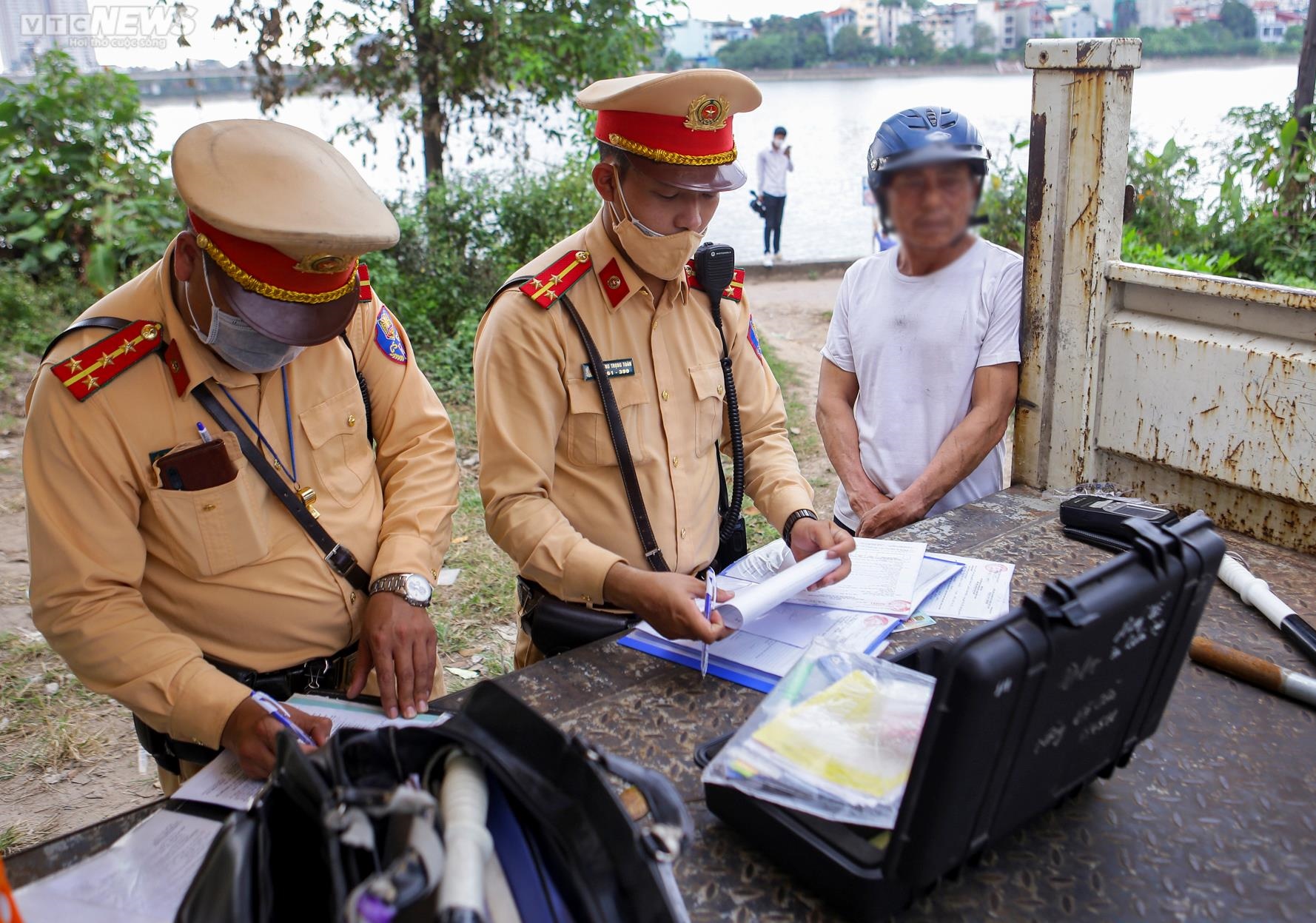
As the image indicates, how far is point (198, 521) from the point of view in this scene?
178 cm

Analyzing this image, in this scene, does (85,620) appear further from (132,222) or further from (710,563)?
(132,222)

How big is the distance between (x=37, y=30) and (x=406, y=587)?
20.5ft

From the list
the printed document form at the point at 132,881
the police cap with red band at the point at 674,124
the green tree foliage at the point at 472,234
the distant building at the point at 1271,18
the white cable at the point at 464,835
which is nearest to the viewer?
the white cable at the point at 464,835

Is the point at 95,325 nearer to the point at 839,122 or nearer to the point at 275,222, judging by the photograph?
the point at 275,222

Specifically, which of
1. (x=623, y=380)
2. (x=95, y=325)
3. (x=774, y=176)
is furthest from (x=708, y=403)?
(x=774, y=176)

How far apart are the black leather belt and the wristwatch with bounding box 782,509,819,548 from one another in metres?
0.98

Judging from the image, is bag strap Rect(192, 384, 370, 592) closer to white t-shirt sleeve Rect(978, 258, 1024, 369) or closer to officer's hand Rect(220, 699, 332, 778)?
officer's hand Rect(220, 699, 332, 778)

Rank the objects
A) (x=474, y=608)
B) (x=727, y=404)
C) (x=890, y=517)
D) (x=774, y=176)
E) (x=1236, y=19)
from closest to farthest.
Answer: (x=727, y=404) < (x=890, y=517) < (x=1236, y=19) < (x=474, y=608) < (x=774, y=176)

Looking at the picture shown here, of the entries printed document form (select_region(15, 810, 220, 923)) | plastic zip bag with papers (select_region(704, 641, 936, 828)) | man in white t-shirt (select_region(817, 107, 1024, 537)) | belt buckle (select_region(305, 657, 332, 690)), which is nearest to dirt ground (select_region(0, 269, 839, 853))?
→ belt buckle (select_region(305, 657, 332, 690))

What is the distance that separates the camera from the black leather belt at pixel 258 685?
185 centimetres

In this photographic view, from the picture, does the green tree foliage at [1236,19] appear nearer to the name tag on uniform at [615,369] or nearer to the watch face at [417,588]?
the name tag on uniform at [615,369]

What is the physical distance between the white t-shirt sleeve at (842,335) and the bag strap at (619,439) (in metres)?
1.01

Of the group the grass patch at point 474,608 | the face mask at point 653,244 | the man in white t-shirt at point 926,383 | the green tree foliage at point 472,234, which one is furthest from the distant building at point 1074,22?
the green tree foliage at point 472,234

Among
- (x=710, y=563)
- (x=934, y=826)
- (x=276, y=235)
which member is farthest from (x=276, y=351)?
(x=934, y=826)
